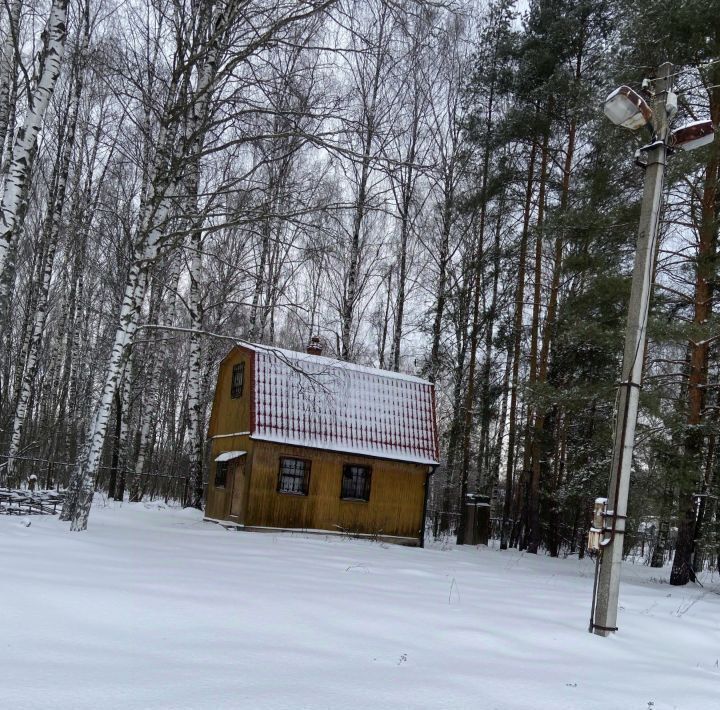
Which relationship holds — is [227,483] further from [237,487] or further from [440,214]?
[440,214]

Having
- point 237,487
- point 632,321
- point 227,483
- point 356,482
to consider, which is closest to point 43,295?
point 227,483

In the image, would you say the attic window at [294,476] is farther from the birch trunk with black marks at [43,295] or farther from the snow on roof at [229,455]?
the birch trunk with black marks at [43,295]

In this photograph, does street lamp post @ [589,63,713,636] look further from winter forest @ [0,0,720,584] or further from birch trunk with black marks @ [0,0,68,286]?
birch trunk with black marks @ [0,0,68,286]

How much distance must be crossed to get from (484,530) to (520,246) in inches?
360

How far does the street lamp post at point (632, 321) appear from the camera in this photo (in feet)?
20.1

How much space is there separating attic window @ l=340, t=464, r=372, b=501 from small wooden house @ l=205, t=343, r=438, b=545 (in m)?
0.03

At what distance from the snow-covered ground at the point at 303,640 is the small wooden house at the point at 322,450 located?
7323mm

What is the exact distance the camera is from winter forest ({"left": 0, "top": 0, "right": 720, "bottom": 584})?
1039cm

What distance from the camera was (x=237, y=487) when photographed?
17.6 meters

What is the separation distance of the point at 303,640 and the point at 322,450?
12604 mm

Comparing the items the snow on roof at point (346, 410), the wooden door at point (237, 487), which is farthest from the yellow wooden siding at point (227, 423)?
the snow on roof at point (346, 410)

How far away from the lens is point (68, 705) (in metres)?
2.96

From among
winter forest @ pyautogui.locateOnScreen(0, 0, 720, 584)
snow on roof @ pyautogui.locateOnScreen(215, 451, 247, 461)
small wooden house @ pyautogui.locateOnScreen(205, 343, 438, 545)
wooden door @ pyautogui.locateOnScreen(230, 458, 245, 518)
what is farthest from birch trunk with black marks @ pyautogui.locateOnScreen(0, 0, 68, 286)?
wooden door @ pyautogui.locateOnScreen(230, 458, 245, 518)

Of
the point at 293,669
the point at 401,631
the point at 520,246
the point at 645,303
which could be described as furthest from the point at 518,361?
the point at 293,669
